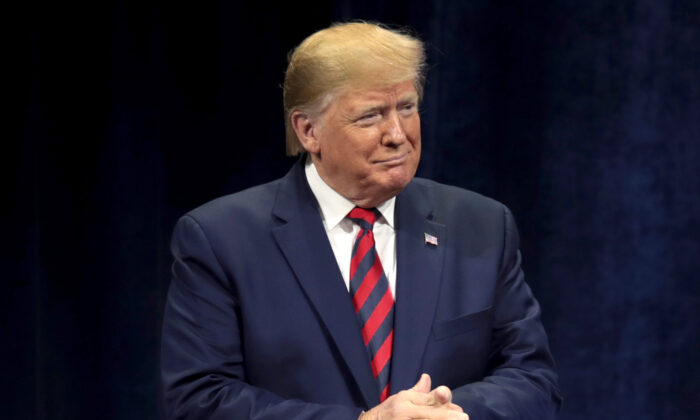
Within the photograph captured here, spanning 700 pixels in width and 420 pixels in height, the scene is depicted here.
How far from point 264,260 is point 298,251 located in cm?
6

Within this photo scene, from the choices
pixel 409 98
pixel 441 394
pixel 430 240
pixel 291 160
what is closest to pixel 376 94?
pixel 409 98

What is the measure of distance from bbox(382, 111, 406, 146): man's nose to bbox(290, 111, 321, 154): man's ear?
0.46 feet

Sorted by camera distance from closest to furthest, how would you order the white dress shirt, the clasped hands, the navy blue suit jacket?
1. the clasped hands
2. the navy blue suit jacket
3. the white dress shirt

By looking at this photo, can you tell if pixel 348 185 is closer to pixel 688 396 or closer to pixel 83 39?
pixel 83 39

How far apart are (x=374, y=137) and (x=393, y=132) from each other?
0.11 feet

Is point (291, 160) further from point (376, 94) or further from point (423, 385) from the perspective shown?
point (423, 385)

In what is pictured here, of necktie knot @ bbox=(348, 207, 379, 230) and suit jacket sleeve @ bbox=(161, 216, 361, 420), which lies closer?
suit jacket sleeve @ bbox=(161, 216, 361, 420)

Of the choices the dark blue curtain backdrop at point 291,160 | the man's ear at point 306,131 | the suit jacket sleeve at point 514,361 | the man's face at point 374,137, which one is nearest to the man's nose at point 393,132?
the man's face at point 374,137

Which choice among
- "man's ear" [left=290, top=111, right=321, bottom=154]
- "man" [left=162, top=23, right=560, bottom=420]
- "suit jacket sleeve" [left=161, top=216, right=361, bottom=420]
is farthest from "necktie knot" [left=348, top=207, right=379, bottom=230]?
"suit jacket sleeve" [left=161, top=216, right=361, bottom=420]

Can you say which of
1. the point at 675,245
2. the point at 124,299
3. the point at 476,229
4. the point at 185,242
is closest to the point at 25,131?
the point at 124,299

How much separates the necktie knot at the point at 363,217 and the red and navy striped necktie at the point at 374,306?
1.4 inches

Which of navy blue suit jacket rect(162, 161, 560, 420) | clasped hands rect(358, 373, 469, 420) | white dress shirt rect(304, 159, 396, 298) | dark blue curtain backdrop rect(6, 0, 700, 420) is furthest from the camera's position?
dark blue curtain backdrop rect(6, 0, 700, 420)

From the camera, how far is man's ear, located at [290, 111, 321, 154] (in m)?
1.82

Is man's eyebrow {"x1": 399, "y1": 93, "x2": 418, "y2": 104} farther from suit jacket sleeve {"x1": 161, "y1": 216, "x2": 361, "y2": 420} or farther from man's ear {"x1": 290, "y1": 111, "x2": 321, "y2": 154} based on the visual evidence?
suit jacket sleeve {"x1": 161, "y1": 216, "x2": 361, "y2": 420}
